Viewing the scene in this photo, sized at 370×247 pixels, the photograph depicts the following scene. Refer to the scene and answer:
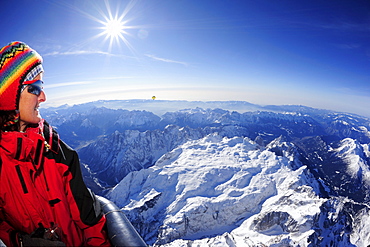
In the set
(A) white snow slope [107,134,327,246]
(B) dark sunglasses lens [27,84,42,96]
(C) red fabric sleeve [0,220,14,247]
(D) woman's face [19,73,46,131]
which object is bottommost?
(A) white snow slope [107,134,327,246]

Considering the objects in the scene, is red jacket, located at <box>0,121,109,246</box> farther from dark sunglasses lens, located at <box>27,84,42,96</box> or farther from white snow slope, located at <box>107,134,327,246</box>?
white snow slope, located at <box>107,134,327,246</box>

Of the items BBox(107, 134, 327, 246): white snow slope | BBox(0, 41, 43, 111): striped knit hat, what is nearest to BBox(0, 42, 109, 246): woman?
BBox(0, 41, 43, 111): striped knit hat

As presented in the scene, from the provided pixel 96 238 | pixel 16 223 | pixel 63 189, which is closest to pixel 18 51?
pixel 63 189

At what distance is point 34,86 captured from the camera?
2727 millimetres

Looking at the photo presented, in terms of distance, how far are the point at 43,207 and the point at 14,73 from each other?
1.98 m

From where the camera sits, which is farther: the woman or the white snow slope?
the white snow slope

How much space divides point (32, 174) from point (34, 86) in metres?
1.33

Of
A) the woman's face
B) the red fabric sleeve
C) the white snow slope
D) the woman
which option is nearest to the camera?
the red fabric sleeve

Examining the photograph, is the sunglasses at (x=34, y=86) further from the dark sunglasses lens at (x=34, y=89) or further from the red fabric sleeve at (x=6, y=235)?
the red fabric sleeve at (x=6, y=235)

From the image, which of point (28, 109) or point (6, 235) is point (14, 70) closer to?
point (28, 109)

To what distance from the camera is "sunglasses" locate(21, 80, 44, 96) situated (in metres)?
2.60

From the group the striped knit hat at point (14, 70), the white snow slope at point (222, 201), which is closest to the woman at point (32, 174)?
the striped knit hat at point (14, 70)

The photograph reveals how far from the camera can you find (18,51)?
8.34 ft

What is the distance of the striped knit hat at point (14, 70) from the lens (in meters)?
2.37
